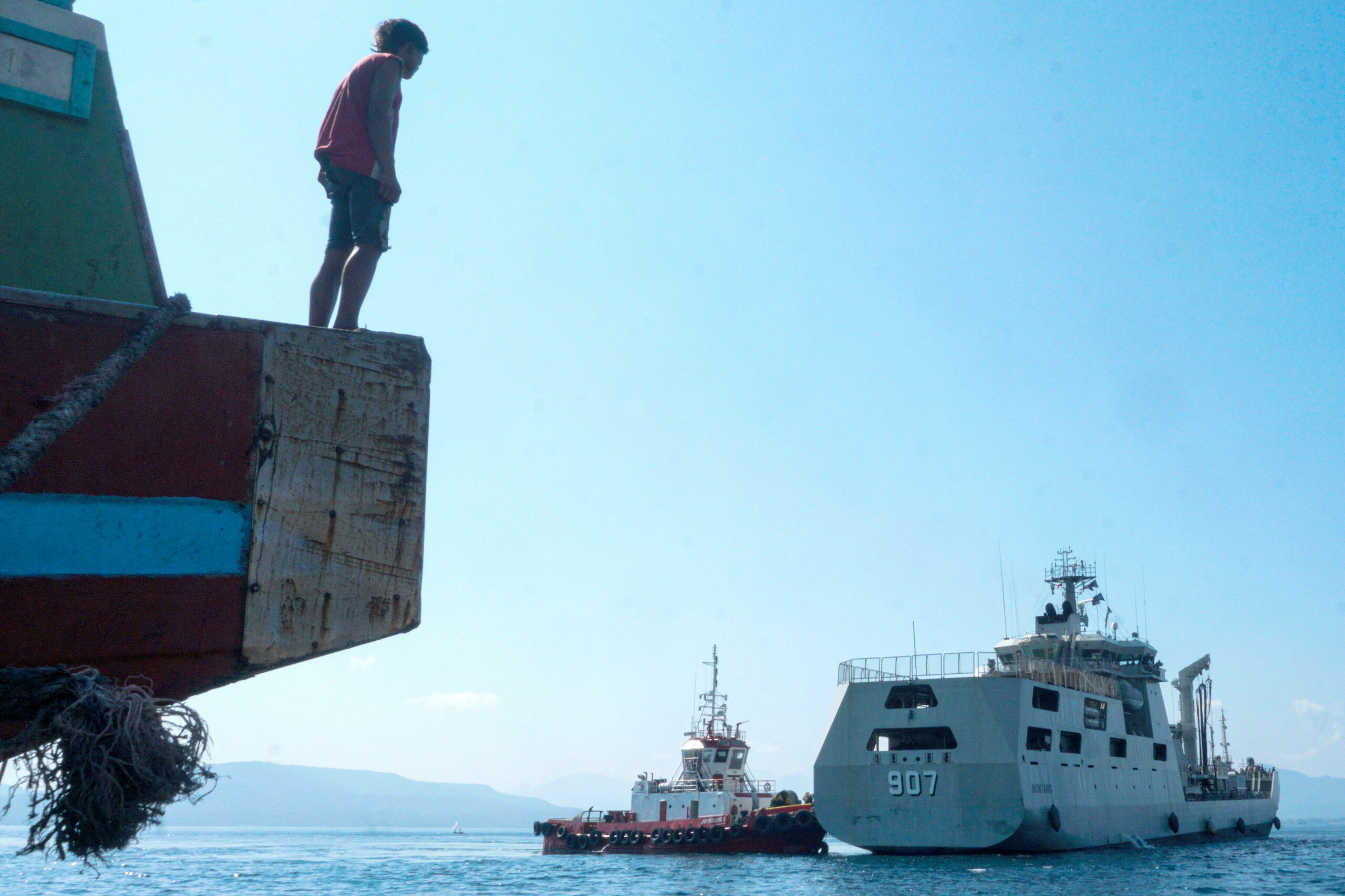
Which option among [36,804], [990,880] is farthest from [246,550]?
[990,880]

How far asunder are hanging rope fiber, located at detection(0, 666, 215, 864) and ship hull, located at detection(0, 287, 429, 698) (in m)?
0.28

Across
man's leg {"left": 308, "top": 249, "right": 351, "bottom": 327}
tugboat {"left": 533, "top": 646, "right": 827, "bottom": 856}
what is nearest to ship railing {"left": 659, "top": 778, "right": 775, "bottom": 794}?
tugboat {"left": 533, "top": 646, "right": 827, "bottom": 856}

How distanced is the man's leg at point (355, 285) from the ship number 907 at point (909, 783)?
84.5 ft

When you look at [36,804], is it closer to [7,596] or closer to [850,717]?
[7,596]

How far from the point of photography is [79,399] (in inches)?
135

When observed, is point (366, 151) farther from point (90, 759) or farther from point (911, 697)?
point (911, 697)

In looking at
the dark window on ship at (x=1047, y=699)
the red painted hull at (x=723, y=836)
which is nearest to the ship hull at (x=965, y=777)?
the dark window on ship at (x=1047, y=699)

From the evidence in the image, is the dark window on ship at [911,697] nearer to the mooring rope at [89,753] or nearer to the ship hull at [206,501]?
the ship hull at [206,501]

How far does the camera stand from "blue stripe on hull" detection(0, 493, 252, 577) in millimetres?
3457

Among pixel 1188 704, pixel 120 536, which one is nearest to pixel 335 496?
pixel 120 536

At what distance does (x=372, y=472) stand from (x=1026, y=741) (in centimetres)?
2626

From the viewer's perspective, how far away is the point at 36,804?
299 centimetres

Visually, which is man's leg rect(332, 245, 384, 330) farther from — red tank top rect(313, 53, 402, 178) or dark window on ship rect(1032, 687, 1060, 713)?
dark window on ship rect(1032, 687, 1060, 713)

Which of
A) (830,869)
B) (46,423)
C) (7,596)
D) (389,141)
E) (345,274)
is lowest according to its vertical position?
(830,869)
